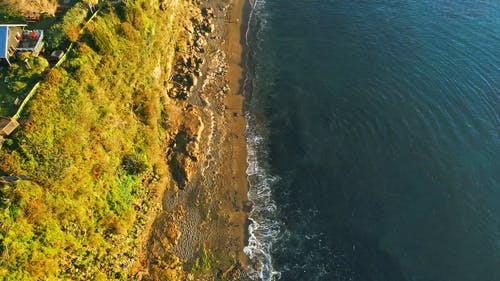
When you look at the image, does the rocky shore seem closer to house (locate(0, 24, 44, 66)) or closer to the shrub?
the shrub

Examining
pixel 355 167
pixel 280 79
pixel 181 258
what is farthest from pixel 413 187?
pixel 181 258

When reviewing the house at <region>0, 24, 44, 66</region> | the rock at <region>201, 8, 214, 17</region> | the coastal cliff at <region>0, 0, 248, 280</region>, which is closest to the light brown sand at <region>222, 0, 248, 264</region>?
the coastal cliff at <region>0, 0, 248, 280</region>

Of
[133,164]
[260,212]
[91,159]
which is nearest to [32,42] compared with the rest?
[91,159]

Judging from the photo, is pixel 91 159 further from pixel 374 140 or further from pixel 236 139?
pixel 374 140

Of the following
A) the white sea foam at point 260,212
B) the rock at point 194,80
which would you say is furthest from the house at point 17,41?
the white sea foam at point 260,212

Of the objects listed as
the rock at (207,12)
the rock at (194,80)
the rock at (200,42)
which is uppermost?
the rock at (207,12)

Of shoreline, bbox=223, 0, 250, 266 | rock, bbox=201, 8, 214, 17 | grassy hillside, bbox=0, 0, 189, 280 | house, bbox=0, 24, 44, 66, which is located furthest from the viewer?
rock, bbox=201, 8, 214, 17

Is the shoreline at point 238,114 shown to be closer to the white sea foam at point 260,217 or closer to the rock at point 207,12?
the white sea foam at point 260,217
